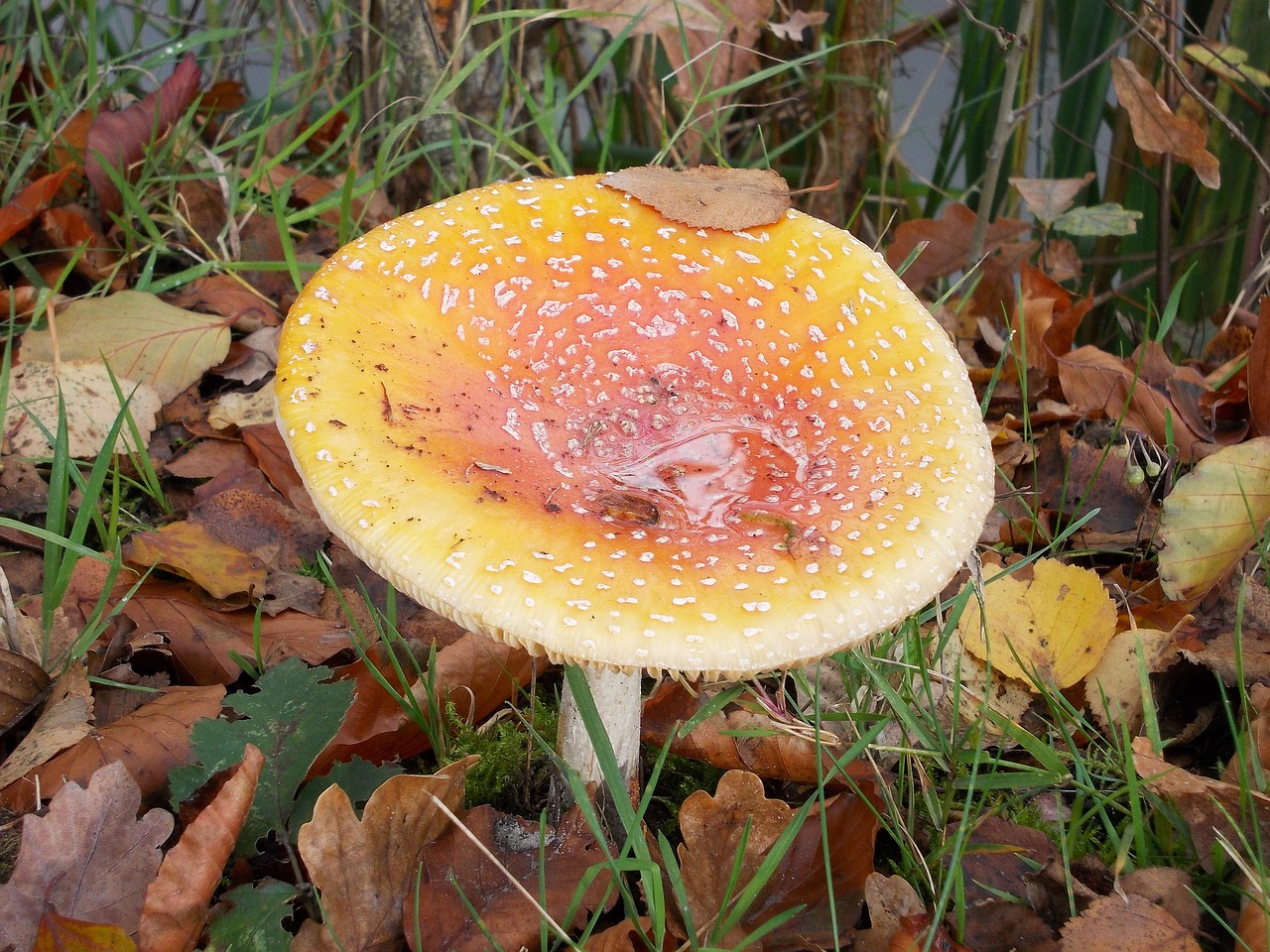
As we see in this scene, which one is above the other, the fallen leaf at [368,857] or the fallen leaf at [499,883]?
the fallen leaf at [368,857]

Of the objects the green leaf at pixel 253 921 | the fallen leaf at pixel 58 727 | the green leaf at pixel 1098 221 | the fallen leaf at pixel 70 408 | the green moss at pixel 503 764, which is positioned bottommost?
the green moss at pixel 503 764

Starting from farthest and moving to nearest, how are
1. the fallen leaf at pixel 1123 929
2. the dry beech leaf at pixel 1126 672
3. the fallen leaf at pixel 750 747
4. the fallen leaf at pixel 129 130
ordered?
1. the fallen leaf at pixel 129 130
2. the dry beech leaf at pixel 1126 672
3. the fallen leaf at pixel 750 747
4. the fallen leaf at pixel 1123 929

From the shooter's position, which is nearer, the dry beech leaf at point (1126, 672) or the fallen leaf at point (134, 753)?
the fallen leaf at point (134, 753)

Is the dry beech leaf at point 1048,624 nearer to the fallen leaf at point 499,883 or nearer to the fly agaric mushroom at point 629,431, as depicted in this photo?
the fly agaric mushroom at point 629,431

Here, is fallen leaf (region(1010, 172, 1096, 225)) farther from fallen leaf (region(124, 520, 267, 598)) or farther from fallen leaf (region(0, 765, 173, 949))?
fallen leaf (region(0, 765, 173, 949))

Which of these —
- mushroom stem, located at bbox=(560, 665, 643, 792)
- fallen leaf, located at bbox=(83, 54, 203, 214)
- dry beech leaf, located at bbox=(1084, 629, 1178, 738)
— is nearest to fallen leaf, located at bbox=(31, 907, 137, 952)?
mushroom stem, located at bbox=(560, 665, 643, 792)

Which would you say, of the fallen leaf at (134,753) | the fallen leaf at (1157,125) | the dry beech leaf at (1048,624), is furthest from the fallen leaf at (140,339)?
the fallen leaf at (1157,125)

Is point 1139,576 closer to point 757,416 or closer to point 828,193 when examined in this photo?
point 757,416
